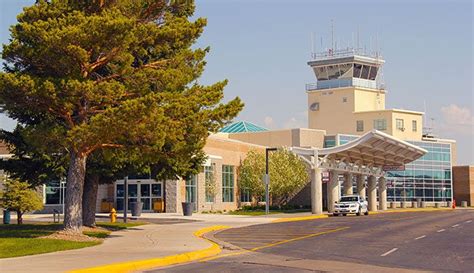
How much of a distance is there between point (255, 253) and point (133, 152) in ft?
23.4

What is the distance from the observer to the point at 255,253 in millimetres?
21703

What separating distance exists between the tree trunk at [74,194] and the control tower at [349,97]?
8142cm

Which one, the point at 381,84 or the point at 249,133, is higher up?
the point at 381,84

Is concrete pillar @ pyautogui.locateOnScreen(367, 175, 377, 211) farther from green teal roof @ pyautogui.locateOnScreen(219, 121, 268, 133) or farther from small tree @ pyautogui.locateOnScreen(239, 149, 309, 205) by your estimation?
green teal roof @ pyautogui.locateOnScreen(219, 121, 268, 133)

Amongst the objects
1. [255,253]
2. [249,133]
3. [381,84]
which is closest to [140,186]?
[249,133]

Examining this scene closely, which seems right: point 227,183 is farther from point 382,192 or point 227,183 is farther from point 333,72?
point 333,72

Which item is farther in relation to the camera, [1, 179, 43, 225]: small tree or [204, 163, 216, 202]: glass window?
[204, 163, 216, 202]: glass window

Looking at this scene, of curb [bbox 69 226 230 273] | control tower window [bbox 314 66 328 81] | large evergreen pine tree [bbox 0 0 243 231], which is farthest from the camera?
control tower window [bbox 314 66 328 81]

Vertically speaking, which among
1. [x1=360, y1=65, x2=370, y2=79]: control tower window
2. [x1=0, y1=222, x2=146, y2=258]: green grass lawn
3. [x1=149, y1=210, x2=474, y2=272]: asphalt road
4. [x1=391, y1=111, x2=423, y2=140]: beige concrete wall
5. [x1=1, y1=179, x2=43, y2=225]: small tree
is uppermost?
[x1=360, y1=65, x2=370, y2=79]: control tower window

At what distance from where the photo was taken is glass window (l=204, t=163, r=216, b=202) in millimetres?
62000

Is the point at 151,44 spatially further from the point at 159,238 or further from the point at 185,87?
the point at 159,238

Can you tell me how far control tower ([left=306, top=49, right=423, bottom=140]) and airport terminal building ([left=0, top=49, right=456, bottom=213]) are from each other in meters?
0.15

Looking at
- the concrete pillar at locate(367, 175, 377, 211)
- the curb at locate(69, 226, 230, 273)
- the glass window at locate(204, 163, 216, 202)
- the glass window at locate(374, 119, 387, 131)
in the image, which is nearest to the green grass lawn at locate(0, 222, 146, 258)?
the curb at locate(69, 226, 230, 273)

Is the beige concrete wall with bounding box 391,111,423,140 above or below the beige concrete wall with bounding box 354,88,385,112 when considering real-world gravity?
below
